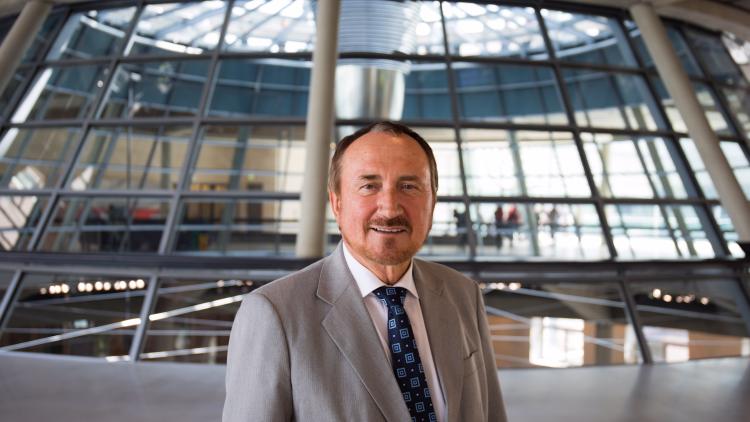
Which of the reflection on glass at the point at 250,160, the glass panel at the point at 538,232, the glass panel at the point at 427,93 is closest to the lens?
the glass panel at the point at 538,232

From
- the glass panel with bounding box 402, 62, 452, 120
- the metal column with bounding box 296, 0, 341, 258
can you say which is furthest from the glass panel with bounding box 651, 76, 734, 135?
the glass panel with bounding box 402, 62, 452, 120

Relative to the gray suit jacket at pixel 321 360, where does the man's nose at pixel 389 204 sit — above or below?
above

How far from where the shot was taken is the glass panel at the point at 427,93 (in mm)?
19469

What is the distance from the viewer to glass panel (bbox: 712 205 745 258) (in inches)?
361

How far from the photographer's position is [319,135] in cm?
838

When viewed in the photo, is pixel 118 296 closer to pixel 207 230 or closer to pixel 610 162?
pixel 207 230

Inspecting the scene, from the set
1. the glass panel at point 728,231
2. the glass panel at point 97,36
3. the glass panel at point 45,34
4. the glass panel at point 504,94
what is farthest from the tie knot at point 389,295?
the glass panel at point 504,94

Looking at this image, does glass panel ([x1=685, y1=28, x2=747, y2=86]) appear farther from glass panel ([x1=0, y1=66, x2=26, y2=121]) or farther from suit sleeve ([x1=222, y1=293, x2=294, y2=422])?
suit sleeve ([x1=222, y1=293, x2=294, y2=422])

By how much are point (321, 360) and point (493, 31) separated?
1556 cm

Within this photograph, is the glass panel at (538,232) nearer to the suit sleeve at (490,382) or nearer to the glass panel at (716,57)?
the glass panel at (716,57)

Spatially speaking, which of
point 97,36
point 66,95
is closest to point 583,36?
point 97,36

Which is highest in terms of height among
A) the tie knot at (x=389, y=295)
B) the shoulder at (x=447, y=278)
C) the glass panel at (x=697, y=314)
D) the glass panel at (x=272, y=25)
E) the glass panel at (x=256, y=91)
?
the glass panel at (x=256, y=91)

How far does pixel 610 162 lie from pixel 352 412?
55.8 ft

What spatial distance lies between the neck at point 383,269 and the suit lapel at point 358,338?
0.06 meters
